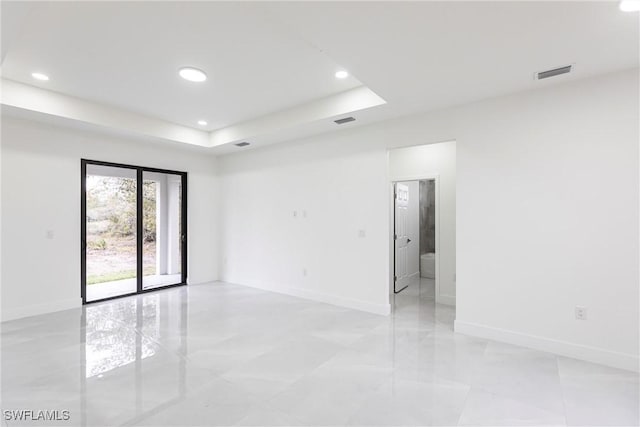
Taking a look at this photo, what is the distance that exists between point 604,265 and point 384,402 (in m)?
2.41

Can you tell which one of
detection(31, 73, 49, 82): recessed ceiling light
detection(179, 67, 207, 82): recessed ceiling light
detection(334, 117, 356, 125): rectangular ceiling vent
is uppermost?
detection(31, 73, 49, 82): recessed ceiling light

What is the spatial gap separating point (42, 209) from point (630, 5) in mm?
6477

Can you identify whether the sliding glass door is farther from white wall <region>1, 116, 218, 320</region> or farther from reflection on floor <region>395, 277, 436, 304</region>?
reflection on floor <region>395, 277, 436, 304</region>

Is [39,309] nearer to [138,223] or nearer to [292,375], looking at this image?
[138,223]

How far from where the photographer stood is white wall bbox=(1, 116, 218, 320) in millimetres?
4094

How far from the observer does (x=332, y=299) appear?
15.8 ft

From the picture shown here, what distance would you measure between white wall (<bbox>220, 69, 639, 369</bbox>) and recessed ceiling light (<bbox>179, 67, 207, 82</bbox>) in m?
2.05

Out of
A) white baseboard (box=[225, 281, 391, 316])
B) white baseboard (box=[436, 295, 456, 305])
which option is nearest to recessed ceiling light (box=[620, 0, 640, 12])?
white baseboard (box=[225, 281, 391, 316])

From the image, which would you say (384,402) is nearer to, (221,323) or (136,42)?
(221,323)

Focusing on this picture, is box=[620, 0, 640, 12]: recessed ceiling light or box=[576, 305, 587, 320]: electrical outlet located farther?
box=[576, 305, 587, 320]: electrical outlet

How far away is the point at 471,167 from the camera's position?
3588 millimetres

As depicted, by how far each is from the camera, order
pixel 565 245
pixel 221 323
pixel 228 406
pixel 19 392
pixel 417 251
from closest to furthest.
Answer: pixel 228 406, pixel 19 392, pixel 565 245, pixel 221 323, pixel 417 251

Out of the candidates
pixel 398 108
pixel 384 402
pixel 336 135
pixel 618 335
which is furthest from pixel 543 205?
pixel 336 135

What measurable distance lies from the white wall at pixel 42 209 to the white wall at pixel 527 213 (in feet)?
12.3
